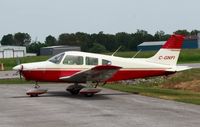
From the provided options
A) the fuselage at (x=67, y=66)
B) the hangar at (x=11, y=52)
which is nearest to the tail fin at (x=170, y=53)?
the fuselage at (x=67, y=66)

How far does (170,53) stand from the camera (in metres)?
22.6

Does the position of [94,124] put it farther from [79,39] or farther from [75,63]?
[79,39]

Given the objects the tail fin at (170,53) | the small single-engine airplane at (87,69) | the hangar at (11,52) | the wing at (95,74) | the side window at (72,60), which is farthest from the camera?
the hangar at (11,52)

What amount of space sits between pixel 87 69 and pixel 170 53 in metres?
4.92

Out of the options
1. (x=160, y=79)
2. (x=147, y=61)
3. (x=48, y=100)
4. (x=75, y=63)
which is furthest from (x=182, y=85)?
(x=48, y=100)

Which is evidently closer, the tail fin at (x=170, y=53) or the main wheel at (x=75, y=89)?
the main wheel at (x=75, y=89)

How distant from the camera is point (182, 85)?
101 feet

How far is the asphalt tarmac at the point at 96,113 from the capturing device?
11.8 meters

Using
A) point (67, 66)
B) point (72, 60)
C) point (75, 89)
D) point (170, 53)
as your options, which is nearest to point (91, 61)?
point (72, 60)

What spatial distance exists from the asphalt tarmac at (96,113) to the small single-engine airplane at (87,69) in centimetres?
147

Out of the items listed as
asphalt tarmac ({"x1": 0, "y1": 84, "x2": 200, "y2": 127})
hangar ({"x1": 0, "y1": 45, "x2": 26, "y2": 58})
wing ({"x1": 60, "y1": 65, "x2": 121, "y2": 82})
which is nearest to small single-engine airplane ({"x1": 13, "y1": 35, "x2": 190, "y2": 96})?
wing ({"x1": 60, "y1": 65, "x2": 121, "y2": 82})

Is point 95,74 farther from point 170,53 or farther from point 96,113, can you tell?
point 96,113

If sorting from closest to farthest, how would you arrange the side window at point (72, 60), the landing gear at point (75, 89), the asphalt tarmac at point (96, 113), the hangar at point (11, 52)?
the asphalt tarmac at point (96, 113), the side window at point (72, 60), the landing gear at point (75, 89), the hangar at point (11, 52)

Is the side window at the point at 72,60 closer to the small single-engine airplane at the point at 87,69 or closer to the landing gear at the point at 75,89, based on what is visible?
the small single-engine airplane at the point at 87,69
